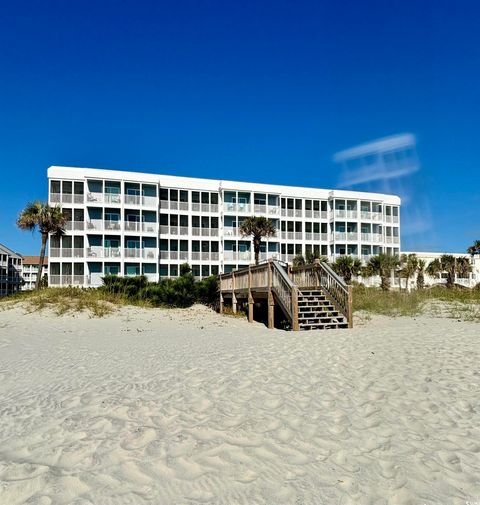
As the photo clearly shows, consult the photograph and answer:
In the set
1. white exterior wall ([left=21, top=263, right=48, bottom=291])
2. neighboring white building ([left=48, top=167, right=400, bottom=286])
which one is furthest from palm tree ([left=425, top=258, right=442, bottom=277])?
white exterior wall ([left=21, top=263, right=48, bottom=291])

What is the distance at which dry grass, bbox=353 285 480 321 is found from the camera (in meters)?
18.6

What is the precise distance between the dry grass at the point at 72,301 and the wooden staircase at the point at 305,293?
753 centimetres

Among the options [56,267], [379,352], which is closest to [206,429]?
[379,352]

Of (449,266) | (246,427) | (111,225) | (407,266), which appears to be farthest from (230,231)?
(246,427)

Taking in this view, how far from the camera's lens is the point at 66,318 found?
18.5 metres

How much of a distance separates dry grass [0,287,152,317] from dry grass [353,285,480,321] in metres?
12.7

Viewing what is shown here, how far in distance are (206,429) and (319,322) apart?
10327 mm

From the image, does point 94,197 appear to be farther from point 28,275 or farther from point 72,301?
point 28,275

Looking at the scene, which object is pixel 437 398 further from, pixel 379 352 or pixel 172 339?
pixel 172 339

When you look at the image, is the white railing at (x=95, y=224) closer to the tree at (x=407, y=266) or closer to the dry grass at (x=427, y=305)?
the dry grass at (x=427, y=305)

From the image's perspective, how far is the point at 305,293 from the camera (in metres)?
16.7

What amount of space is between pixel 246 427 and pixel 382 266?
39.9 m

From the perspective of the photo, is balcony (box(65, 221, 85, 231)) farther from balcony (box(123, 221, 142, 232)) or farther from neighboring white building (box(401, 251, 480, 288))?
neighboring white building (box(401, 251, 480, 288))

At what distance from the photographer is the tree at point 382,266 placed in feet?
137
